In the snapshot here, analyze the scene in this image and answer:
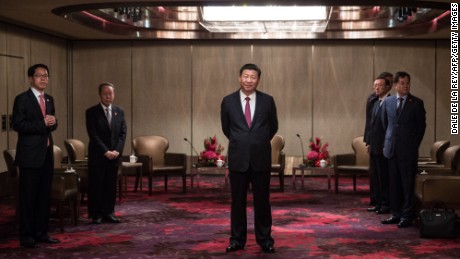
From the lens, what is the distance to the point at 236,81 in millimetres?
14398

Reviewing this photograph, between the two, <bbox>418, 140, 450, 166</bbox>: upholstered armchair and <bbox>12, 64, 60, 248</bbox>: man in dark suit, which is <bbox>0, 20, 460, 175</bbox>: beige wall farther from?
<bbox>12, 64, 60, 248</bbox>: man in dark suit

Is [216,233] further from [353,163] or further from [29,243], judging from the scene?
[353,163]

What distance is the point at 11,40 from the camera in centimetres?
1148

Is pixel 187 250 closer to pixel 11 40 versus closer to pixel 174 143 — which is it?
pixel 11 40

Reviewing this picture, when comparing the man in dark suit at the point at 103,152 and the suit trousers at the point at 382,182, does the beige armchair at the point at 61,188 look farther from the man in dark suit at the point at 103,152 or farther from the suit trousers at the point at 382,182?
the suit trousers at the point at 382,182

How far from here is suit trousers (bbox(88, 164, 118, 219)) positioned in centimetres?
840

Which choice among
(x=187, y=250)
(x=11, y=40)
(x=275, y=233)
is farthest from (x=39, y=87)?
(x=11, y=40)

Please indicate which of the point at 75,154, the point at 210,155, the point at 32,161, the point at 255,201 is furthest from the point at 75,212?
the point at 210,155

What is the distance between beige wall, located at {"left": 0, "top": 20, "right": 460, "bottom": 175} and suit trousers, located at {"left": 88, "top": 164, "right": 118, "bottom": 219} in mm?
5586

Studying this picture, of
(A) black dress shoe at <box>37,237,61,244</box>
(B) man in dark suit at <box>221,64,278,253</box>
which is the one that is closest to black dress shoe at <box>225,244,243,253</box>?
(B) man in dark suit at <box>221,64,278,253</box>

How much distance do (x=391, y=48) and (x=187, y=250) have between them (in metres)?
8.55

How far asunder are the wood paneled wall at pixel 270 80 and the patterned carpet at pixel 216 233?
3.48 meters

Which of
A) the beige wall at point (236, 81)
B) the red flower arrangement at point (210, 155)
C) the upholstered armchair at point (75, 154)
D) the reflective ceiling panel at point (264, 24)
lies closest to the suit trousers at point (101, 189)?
the upholstered armchair at point (75, 154)

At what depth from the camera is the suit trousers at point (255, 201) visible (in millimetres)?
6543
